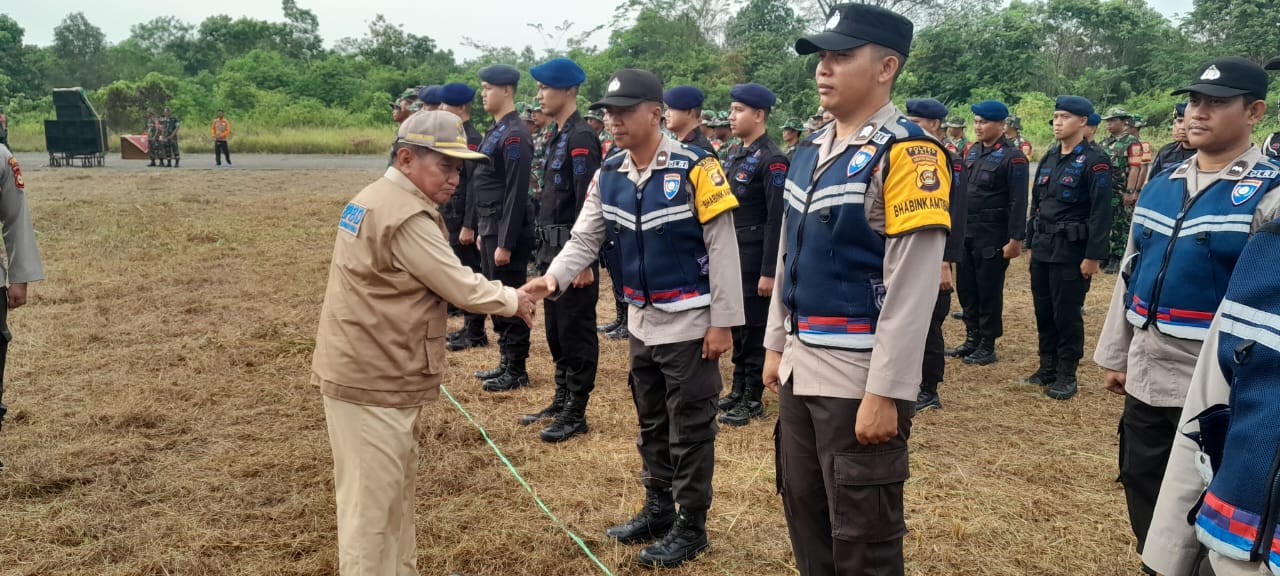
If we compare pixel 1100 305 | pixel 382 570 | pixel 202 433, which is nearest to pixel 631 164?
pixel 382 570

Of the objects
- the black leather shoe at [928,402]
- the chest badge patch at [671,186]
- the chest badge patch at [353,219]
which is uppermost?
the chest badge patch at [671,186]

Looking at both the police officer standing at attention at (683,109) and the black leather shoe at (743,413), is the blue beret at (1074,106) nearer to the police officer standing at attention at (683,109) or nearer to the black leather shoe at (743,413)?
the police officer standing at attention at (683,109)

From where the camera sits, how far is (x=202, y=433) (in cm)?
529

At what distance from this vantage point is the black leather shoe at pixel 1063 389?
638 centimetres

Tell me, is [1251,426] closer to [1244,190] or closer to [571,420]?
[1244,190]

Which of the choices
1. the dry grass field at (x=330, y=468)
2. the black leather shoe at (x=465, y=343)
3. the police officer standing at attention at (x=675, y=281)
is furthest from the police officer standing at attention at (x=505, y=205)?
the police officer standing at attention at (x=675, y=281)

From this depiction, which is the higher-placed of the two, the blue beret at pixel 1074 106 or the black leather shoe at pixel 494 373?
the blue beret at pixel 1074 106

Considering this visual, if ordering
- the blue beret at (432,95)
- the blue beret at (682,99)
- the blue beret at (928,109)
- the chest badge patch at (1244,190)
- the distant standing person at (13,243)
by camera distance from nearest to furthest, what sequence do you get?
the chest badge patch at (1244,190), the distant standing person at (13,243), the blue beret at (682,99), the blue beret at (928,109), the blue beret at (432,95)

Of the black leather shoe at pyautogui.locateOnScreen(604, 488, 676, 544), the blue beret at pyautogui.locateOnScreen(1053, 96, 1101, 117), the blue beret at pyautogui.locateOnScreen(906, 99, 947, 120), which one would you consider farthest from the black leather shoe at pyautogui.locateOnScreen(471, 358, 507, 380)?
the blue beret at pyautogui.locateOnScreen(1053, 96, 1101, 117)

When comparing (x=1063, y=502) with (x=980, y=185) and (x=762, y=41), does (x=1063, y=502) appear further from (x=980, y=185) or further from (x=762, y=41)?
(x=762, y=41)

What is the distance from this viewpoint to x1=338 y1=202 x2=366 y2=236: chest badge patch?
2967 millimetres

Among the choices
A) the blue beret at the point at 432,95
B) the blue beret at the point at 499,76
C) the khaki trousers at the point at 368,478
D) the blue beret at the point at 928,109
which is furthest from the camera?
the blue beret at the point at 432,95

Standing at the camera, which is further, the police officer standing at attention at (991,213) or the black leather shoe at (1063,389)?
the police officer standing at attention at (991,213)

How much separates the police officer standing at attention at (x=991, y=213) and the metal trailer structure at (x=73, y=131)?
25.6 m
